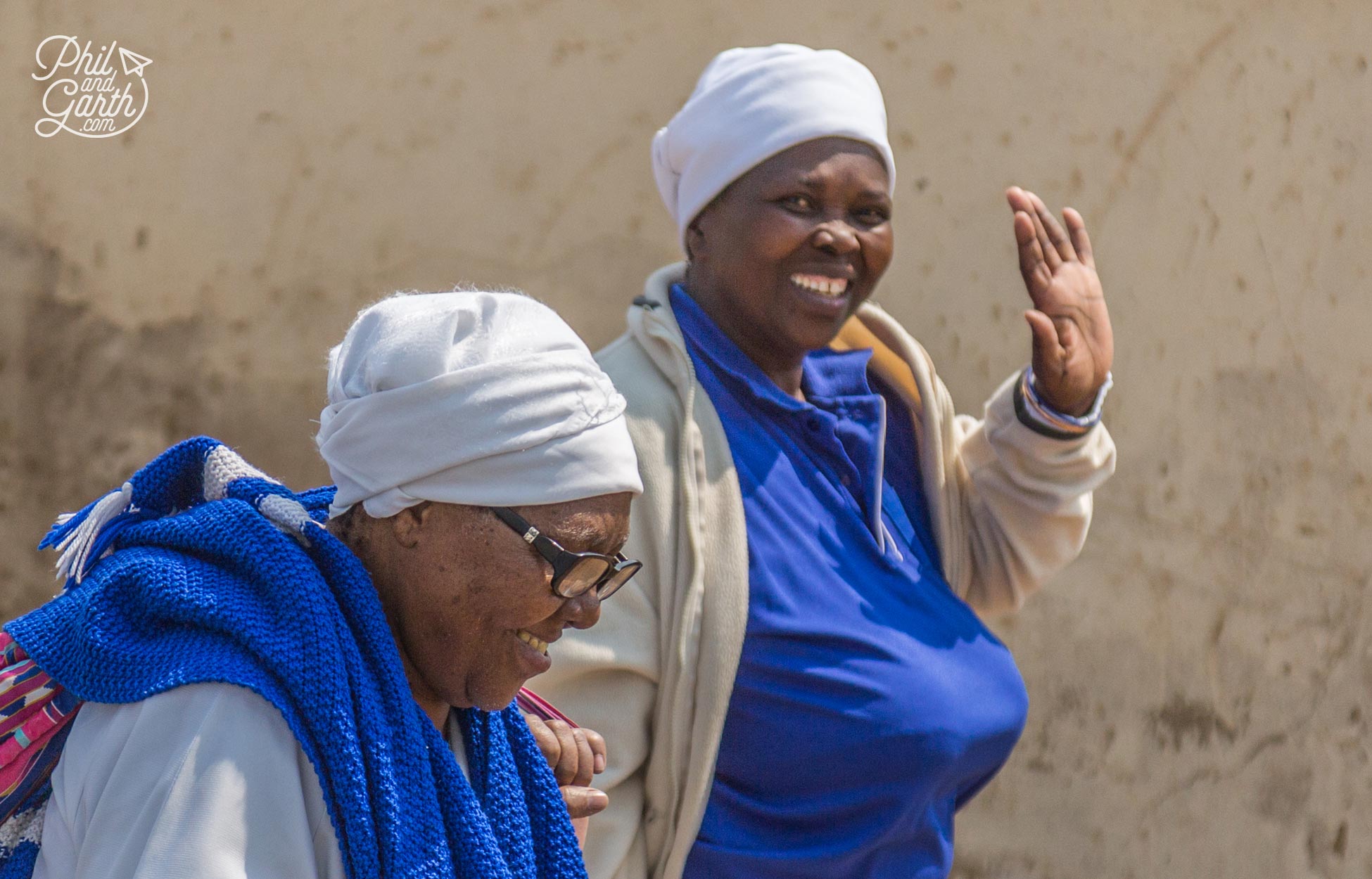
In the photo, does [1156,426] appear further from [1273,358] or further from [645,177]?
[645,177]

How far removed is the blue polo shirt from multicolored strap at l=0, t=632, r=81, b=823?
4.04 feet

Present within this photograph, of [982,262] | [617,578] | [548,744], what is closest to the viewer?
[617,578]

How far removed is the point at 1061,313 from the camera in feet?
9.80

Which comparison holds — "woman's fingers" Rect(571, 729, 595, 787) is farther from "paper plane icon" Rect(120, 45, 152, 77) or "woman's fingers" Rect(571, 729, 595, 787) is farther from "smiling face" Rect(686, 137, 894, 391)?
"paper plane icon" Rect(120, 45, 152, 77)

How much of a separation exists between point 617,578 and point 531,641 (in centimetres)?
13

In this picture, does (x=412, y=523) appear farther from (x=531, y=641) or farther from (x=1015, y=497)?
(x=1015, y=497)

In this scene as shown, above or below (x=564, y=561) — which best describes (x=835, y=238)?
above

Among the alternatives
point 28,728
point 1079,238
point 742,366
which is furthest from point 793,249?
point 28,728

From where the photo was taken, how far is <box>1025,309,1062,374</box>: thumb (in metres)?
2.92

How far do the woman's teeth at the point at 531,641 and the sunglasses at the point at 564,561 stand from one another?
0.08 meters

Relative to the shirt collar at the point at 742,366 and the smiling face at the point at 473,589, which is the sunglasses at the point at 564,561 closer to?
the smiling face at the point at 473,589

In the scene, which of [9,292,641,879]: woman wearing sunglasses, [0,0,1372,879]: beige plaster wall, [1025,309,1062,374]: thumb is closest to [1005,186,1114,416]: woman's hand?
[1025,309,1062,374]: thumb

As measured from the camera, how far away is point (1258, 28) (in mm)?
4219

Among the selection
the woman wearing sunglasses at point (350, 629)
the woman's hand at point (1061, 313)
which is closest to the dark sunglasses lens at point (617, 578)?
the woman wearing sunglasses at point (350, 629)
